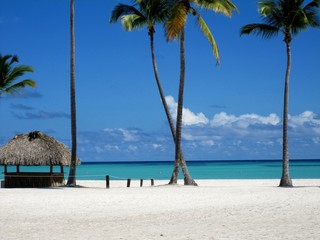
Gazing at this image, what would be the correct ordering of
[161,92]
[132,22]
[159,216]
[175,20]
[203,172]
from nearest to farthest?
[159,216]
[175,20]
[161,92]
[132,22]
[203,172]

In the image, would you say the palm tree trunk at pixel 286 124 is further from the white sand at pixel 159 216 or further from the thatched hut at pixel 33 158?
the thatched hut at pixel 33 158

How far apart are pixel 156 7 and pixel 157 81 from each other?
3.30m

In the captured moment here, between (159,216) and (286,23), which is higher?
(286,23)

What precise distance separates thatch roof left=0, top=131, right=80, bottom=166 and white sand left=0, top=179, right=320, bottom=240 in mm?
6430

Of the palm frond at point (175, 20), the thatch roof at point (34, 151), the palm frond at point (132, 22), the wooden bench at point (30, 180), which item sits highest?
the palm frond at point (132, 22)

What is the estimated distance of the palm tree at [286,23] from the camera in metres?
24.8

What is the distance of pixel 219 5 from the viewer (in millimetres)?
24453

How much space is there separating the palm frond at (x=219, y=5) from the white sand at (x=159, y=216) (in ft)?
28.4

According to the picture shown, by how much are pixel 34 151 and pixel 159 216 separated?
14049mm

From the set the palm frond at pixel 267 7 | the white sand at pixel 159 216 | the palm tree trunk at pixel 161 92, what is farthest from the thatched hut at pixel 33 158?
the palm frond at pixel 267 7

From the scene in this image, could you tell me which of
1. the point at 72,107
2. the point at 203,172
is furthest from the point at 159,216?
the point at 203,172

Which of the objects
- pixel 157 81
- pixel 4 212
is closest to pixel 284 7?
pixel 157 81

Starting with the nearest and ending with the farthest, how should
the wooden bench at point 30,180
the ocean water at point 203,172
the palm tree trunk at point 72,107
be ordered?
1. the palm tree trunk at point 72,107
2. the wooden bench at point 30,180
3. the ocean water at point 203,172

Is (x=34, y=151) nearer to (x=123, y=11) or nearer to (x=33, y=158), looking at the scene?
(x=33, y=158)
